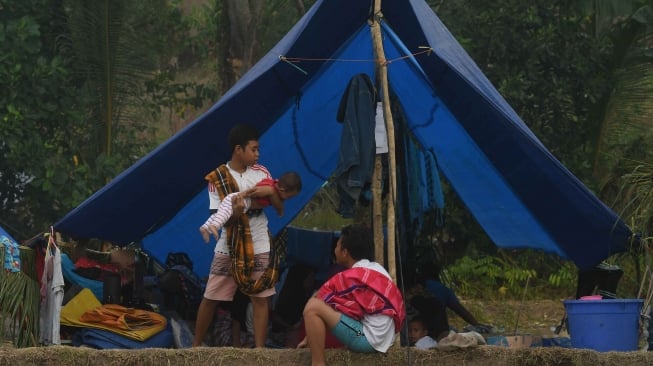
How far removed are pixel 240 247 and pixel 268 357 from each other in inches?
32.0

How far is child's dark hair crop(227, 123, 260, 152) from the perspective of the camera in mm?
6363

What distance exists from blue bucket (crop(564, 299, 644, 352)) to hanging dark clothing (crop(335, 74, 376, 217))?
1283mm

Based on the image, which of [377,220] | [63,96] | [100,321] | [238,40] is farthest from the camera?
[238,40]

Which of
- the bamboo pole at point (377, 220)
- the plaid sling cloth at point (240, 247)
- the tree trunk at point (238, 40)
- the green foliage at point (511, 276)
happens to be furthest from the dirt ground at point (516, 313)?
the bamboo pole at point (377, 220)

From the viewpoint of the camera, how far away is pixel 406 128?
7.92 metres

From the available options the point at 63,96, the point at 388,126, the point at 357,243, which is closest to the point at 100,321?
the point at 357,243

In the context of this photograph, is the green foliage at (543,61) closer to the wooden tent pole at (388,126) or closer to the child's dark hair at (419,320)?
the child's dark hair at (419,320)

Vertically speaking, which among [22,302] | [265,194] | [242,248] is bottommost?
[22,302]

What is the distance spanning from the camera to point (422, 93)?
24.1 ft

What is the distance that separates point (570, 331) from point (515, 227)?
1.63 meters

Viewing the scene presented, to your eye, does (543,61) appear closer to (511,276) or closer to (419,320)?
(511,276)

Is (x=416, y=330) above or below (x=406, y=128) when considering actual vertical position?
below

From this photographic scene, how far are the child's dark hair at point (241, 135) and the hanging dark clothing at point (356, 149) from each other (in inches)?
20.0

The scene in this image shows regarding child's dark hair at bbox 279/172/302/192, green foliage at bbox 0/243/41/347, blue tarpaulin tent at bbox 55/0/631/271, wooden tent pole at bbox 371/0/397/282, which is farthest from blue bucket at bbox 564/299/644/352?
green foliage at bbox 0/243/41/347
